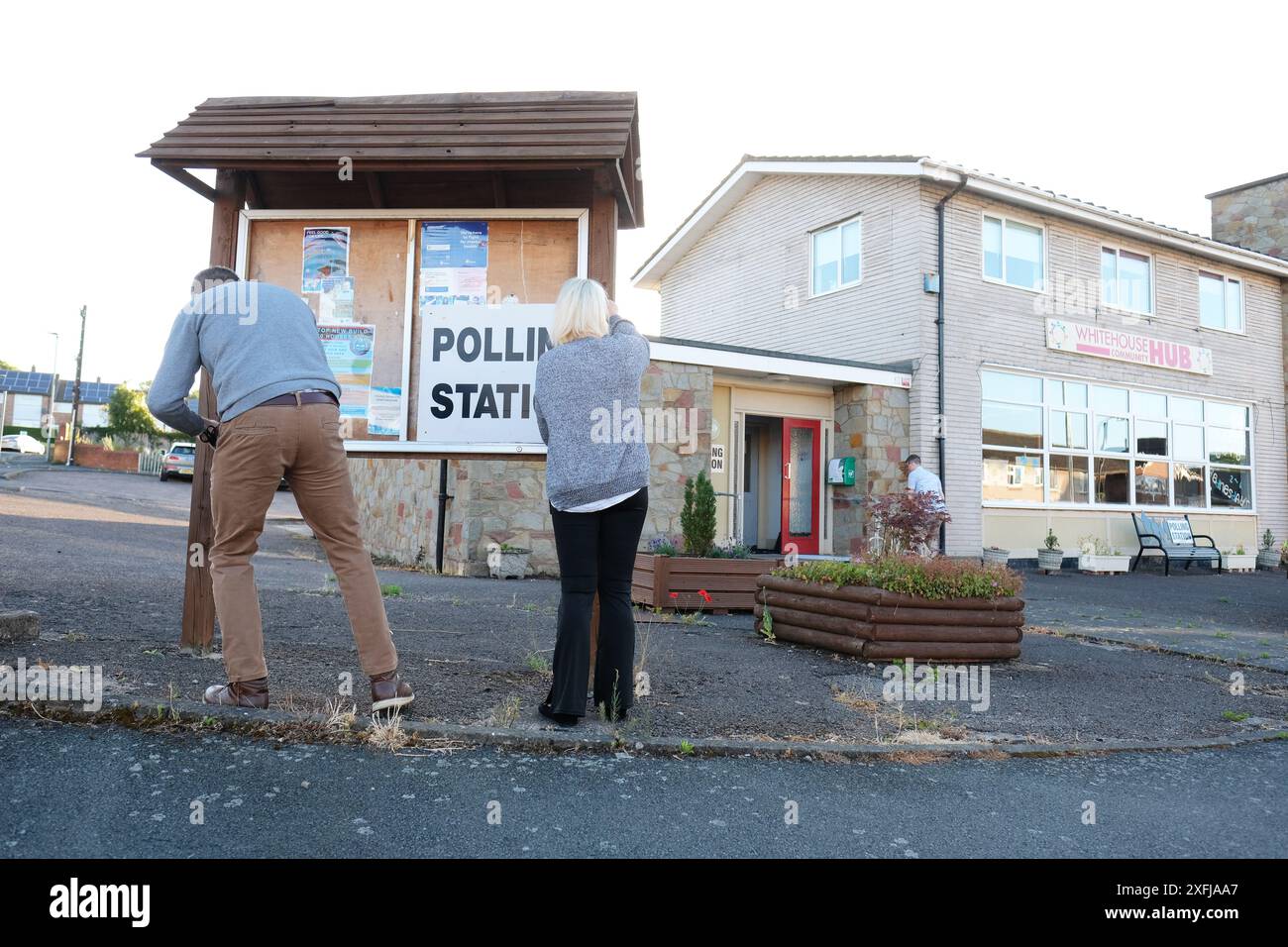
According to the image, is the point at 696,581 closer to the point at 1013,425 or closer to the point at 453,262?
the point at 453,262

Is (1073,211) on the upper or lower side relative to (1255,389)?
upper

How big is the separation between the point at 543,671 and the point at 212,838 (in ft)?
7.84

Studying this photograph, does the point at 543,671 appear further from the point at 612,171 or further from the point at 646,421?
the point at 646,421

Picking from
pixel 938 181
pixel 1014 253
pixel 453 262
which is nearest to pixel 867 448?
pixel 938 181

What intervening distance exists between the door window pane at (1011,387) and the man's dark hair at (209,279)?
1393cm

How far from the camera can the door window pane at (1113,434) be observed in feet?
55.4

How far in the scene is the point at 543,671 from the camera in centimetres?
464

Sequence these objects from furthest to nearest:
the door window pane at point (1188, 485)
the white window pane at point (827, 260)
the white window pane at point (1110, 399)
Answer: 1. the door window pane at point (1188, 485)
2. the white window pane at point (1110, 399)
3. the white window pane at point (827, 260)

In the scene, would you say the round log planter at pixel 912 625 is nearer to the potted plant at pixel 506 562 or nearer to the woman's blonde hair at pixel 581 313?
the woman's blonde hair at pixel 581 313

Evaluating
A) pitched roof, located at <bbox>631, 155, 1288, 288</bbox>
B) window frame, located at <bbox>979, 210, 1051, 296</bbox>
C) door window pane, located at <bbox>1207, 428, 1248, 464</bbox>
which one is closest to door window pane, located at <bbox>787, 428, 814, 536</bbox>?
window frame, located at <bbox>979, 210, 1051, 296</bbox>

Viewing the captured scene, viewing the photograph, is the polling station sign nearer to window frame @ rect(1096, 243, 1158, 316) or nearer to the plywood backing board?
the plywood backing board

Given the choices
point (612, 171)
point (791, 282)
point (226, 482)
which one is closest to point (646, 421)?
point (791, 282)

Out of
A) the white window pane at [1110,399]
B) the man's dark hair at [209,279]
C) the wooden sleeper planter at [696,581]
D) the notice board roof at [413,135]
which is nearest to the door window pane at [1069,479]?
the white window pane at [1110,399]

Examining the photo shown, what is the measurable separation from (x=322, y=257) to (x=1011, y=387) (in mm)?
13682
